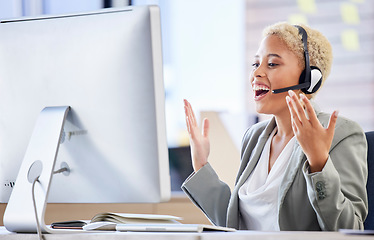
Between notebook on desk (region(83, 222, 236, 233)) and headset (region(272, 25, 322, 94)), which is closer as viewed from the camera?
→ notebook on desk (region(83, 222, 236, 233))

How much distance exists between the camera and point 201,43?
374 centimetres

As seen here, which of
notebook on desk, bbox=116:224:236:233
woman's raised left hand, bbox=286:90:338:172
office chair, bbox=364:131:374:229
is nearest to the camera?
notebook on desk, bbox=116:224:236:233

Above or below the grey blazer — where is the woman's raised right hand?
above

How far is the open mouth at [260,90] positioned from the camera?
1.66m

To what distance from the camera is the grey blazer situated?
123 centimetres

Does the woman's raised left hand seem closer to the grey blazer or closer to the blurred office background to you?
the grey blazer

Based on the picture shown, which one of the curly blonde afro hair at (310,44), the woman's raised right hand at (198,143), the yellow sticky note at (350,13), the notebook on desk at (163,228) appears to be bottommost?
the notebook on desk at (163,228)

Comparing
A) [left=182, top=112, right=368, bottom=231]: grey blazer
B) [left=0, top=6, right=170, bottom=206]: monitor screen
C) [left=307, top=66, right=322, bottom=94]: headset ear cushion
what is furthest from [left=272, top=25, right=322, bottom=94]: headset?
[left=0, top=6, right=170, bottom=206]: monitor screen

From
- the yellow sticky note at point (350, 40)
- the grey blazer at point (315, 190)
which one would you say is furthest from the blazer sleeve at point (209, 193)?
the yellow sticky note at point (350, 40)

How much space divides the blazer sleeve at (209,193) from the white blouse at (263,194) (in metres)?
0.06

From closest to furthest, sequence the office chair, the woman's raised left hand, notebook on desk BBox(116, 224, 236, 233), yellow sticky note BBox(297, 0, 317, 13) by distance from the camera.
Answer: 1. notebook on desk BBox(116, 224, 236, 233)
2. the woman's raised left hand
3. the office chair
4. yellow sticky note BBox(297, 0, 317, 13)

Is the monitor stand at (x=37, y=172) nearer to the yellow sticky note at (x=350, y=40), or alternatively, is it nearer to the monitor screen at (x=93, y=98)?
the monitor screen at (x=93, y=98)

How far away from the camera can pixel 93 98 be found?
3.69ft

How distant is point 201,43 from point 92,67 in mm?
2676
